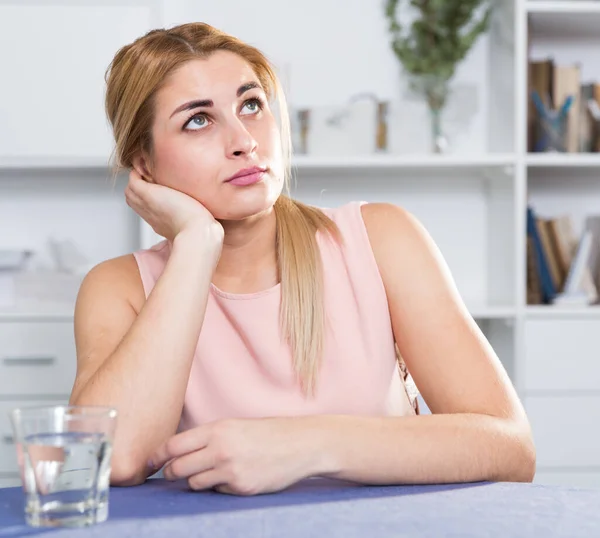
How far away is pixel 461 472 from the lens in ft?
3.27

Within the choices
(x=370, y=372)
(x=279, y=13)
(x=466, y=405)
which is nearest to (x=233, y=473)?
(x=466, y=405)

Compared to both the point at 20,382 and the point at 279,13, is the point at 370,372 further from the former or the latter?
the point at 279,13

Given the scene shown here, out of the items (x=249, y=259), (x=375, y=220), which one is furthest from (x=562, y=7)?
(x=249, y=259)

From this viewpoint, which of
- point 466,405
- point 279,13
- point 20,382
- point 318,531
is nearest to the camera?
point 318,531

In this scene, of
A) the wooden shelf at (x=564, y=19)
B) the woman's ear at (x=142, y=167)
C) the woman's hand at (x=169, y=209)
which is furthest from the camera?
the wooden shelf at (x=564, y=19)

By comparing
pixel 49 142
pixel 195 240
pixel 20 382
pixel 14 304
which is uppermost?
pixel 49 142

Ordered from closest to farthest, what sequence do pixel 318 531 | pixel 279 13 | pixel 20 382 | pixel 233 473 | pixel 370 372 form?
1. pixel 318 531
2. pixel 233 473
3. pixel 370 372
4. pixel 20 382
5. pixel 279 13

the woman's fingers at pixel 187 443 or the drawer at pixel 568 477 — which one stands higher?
the woman's fingers at pixel 187 443

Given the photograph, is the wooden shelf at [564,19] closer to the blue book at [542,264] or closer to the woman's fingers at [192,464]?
the blue book at [542,264]

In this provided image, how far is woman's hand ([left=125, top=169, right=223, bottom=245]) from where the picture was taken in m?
1.37

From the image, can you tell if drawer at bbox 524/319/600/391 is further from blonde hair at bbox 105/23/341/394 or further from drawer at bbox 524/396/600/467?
blonde hair at bbox 105/23/341/394

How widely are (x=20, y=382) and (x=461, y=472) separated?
1.94 meters

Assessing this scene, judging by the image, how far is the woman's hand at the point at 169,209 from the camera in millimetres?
1368

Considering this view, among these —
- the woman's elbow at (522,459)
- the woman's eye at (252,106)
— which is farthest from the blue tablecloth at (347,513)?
the woman's eye at (252,106)
